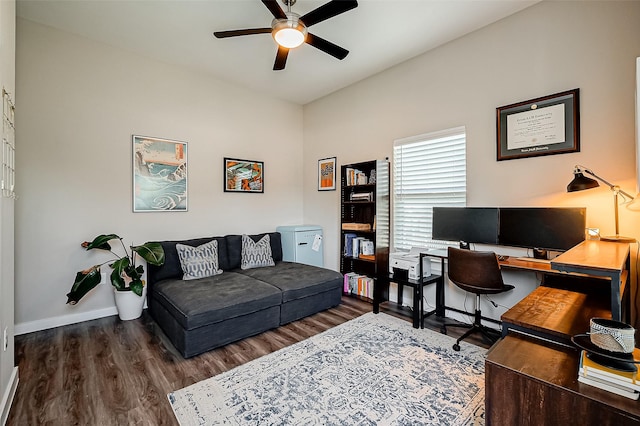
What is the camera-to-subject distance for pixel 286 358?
7.72 ft

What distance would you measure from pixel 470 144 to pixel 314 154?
2560mm

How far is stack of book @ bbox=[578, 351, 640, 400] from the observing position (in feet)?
3.22

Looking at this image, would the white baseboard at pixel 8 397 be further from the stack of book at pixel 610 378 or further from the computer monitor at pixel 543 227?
the computer monitor at pixel 543 227

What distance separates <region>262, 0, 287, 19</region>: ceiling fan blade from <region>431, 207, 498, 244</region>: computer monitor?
2305 millimetres


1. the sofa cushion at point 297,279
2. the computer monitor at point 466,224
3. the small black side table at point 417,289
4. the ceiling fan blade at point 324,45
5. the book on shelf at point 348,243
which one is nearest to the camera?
the ceiling fan blade at point 324,45

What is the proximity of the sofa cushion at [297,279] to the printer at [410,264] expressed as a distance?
2.38 feet

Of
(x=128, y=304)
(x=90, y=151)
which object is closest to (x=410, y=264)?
(x=128, y=304)

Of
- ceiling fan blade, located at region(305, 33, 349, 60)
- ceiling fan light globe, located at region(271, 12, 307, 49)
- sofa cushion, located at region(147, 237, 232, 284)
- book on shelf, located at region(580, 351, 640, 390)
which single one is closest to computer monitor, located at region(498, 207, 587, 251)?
book on shelf, located at region(580, 351, 640, 390)

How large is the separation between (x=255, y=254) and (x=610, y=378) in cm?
342

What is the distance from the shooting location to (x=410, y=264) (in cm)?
311

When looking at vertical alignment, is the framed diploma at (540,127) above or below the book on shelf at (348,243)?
above

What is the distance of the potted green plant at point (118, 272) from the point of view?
2752mm

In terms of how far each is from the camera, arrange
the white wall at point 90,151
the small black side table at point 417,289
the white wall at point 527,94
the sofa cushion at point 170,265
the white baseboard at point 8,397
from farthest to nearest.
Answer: the sofa cushion at point 170,265, the small black side table at point 417,289, the white wall at point 90,151, the white wall at point 527,94, the white baseboard at point 8,397

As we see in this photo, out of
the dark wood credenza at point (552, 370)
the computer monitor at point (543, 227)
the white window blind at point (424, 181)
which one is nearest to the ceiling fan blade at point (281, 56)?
the white window blind at point (424, 181)
